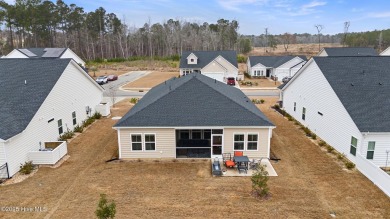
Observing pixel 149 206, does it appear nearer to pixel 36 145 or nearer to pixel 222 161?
pixel 222 161

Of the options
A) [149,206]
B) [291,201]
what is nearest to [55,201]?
[149,206]

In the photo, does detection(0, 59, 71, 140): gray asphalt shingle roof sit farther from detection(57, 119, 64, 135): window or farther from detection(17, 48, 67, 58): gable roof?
detection(17, 48, 67, 58): gable roof

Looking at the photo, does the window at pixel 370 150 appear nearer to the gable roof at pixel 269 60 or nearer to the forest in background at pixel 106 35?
the gable roof at pixel 269 60

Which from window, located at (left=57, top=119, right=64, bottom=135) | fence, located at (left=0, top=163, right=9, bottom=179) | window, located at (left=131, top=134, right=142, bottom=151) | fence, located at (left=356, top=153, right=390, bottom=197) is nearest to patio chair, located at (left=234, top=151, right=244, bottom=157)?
window, located at (left=131, top=134, right=142, bottom=151)

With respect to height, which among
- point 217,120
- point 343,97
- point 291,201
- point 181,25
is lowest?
point 291,201

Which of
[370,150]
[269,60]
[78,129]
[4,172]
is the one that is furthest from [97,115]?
[269,60]

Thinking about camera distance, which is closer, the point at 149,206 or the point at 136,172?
the point at 149,206

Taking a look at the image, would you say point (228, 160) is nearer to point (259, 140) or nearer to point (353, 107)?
point (259, 140)
